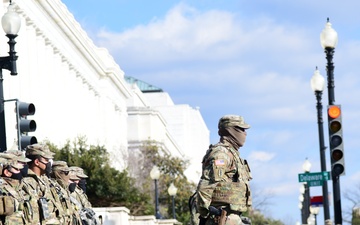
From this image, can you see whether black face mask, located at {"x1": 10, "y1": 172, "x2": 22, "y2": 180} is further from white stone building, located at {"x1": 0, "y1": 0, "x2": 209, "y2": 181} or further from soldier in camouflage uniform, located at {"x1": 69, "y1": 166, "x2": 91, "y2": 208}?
white stone building, located at {"x1": 0, "y1": 0, "x2": 209, "y2": 181}

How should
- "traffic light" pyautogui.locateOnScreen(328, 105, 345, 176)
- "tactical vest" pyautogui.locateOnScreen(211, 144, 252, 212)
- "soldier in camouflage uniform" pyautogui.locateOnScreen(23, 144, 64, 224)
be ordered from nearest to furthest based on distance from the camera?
1. "tactical vest" pyautogui.locateOnScreen(211, 144, 252, 212)
2. "soldier in camouflage uniform" pyautogui.locateOnScreen(23, 144, 64, 224)
3. "traffic light" pyautogui.locateOnScreen(328, 105, 345, 176)

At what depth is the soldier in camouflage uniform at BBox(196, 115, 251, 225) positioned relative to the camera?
14.7 m

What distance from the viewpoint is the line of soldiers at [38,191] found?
1578 centimetres

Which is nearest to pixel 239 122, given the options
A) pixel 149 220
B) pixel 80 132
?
pixel 149 220

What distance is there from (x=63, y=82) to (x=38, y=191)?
65.3 m

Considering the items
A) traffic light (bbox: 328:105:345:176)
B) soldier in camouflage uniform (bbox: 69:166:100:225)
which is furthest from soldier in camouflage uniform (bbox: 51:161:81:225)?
traffic light (bbox: 328:105:345:176)

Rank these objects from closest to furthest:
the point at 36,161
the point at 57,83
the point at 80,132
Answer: the point at 36,161 < the point at 57,83 < the point at 80,132

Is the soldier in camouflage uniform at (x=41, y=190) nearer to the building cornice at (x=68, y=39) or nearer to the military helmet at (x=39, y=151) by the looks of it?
the military helmet at (x=39, y=151)

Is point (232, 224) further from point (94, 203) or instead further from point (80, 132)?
point (80, 132)

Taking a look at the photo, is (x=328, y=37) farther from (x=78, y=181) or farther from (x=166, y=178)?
(x=166, y=178)

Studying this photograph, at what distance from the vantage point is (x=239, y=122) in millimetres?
14953

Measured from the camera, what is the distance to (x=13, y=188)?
1611 cm

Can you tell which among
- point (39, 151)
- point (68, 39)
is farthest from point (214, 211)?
point (68, 39)

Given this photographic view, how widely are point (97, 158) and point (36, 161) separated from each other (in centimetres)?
3962
